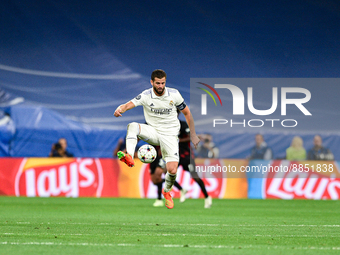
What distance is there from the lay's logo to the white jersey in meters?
7.33

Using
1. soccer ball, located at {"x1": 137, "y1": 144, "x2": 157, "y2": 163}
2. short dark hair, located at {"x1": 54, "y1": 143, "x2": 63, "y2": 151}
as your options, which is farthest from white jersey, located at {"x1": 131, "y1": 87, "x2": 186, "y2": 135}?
short dark hair, located at {"x1": 54, "y1": 143, "x2": 63, "y2": 151}

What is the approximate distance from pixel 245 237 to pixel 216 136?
10061 millimetres

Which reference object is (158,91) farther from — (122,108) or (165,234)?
(165,234)

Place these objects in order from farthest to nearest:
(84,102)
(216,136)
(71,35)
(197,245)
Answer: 1. (71,35)
2. (84,102)
3. (216,136)
4. (197,245)

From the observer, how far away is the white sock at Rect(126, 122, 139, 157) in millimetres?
7410

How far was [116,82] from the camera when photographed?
19.0 m

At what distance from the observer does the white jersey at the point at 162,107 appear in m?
7.89

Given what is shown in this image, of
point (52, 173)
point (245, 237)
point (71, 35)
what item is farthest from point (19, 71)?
point (245, 237)

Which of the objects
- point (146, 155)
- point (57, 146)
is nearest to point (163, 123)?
point (146, 155)

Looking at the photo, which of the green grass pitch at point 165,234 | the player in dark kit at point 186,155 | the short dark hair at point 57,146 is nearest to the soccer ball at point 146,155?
the green grass pitch at point 165,234

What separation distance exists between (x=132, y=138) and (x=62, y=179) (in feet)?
26.2

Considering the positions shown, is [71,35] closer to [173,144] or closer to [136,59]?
[136,59]

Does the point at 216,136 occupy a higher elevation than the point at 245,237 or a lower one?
higher

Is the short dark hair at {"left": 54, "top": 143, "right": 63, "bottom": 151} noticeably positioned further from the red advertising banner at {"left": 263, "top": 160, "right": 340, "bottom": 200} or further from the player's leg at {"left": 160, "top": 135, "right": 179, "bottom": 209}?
the player's leg at {"left": 160, "top": 135, "right": 179, "bottom": 209}
